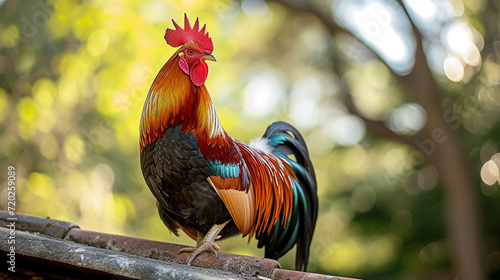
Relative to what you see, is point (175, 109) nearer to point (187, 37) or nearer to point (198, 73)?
point (198, 73)

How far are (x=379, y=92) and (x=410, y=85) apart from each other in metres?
2.52

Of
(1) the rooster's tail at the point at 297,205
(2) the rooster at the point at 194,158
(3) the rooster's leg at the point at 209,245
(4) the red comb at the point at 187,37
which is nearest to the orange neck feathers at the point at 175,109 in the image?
(2) the rooster at the point at 194,158

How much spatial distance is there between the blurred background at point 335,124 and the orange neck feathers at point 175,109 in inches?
134

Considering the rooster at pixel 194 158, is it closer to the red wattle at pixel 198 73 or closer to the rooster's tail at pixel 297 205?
the red wattle at pixel 198 73

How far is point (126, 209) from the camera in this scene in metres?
6.44

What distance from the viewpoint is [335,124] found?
7820mm

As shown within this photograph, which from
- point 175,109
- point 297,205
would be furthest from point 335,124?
point 175,109

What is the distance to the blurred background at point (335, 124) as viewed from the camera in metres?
5.23

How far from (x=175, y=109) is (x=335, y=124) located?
6254 mm

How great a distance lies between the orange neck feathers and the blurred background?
3.40m

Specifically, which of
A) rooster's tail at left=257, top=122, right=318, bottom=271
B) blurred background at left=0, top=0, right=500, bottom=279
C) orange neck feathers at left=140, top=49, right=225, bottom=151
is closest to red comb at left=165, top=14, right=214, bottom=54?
orange neck feathers at left=140, top=49, right=225, bottom=151

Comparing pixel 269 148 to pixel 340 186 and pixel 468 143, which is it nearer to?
pixel 468 143

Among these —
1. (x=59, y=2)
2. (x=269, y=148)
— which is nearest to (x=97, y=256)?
(x=269, y=148)

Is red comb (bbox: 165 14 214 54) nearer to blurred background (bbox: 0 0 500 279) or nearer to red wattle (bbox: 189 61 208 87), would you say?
red wattle (bbox: 189 61 208 87)
